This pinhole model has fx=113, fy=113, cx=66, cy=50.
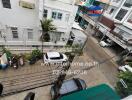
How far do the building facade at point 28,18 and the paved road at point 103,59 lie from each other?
274 inches

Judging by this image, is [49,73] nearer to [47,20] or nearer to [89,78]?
[89,78]

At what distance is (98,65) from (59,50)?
6432 mm

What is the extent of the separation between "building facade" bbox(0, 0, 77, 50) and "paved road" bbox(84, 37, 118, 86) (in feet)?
22.8

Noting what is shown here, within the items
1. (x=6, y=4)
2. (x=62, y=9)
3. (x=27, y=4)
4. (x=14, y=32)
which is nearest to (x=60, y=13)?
(x=62, y=9)

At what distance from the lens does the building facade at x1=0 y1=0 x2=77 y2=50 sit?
13484mm

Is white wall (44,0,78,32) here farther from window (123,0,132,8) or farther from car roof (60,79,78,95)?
window (123,0,132,8)

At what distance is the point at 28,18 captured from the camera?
14594 millimetres

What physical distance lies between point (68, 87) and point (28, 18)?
32.6ft

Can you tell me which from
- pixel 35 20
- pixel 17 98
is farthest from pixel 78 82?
pixel 35 20

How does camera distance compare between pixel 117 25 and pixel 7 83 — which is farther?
pixel 117 25

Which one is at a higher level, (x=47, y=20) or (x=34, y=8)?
(x=34, y=8)

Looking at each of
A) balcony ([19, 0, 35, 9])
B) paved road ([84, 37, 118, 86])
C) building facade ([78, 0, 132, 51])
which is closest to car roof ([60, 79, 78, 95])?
paved road ([84, 37, 118, 86])

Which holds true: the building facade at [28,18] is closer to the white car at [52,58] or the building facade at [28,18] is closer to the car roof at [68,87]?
the white car at [52,58]

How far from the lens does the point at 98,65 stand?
1747cm
